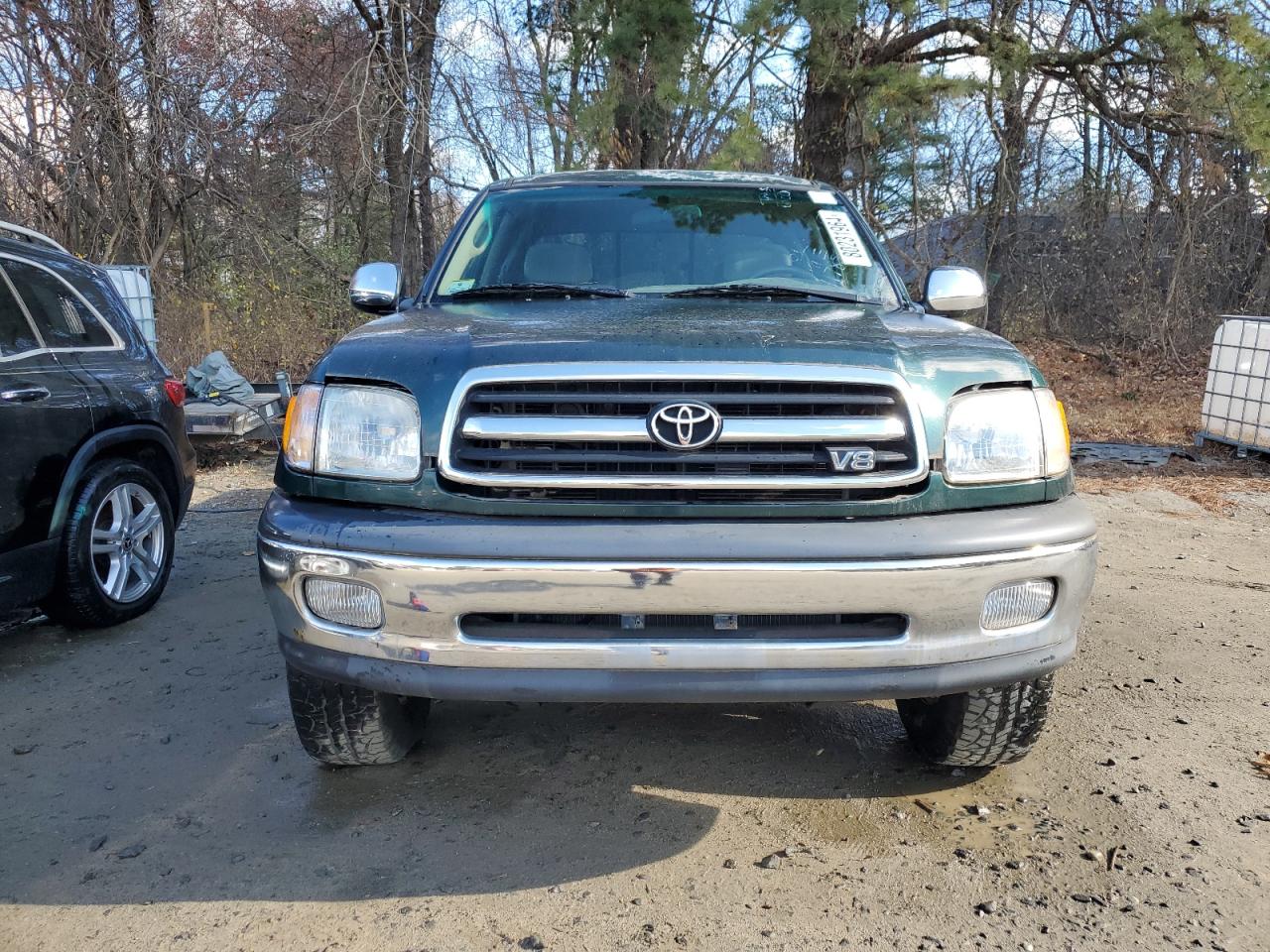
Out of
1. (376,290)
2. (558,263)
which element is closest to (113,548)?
(376,290)

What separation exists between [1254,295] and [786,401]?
1507 cm

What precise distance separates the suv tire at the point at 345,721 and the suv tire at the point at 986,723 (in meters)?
1.62

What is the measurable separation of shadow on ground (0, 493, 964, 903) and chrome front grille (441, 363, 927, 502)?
1018 mm

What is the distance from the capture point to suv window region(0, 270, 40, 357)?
3.92 m

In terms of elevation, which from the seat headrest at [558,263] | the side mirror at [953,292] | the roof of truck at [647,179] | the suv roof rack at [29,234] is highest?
the roof of truck at [647,179]

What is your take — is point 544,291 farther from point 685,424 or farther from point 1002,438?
point 1002,438

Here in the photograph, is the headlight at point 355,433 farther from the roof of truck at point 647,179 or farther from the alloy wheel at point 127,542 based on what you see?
the alloy wheel at point 127,542

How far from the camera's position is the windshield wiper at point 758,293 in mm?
3348

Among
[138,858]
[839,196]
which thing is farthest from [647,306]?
[138,858]

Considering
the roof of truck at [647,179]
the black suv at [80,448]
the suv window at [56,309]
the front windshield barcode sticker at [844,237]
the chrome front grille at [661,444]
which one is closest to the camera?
the chrome front grille at [661,444]

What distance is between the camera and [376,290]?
3635 mm

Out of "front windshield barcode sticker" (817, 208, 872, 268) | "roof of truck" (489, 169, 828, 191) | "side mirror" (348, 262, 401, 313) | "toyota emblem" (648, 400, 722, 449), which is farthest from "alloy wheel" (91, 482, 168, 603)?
"front windshield barcode sticker" (817, 208, 872, 268)

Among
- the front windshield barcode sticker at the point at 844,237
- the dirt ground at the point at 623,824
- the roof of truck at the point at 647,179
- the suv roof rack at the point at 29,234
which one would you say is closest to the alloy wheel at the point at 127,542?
the dirt ground at the point at 623,824

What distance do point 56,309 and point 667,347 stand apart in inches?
128
